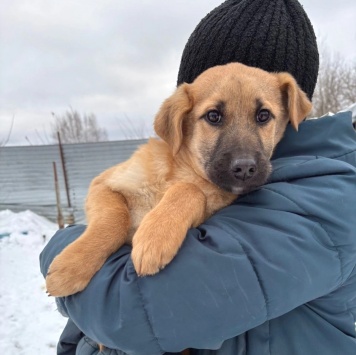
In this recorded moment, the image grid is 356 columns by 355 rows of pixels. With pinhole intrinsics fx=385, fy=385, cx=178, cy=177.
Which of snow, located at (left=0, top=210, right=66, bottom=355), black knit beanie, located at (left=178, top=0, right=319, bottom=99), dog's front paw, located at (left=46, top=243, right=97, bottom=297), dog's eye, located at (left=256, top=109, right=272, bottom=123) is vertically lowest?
snow, located at (left=0, top=210, right=66, bottom=355)

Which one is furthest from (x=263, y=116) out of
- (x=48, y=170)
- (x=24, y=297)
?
(x=48, y=170)

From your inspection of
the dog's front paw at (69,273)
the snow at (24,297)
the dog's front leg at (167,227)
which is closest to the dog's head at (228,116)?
the dog's front leg at (167,227)

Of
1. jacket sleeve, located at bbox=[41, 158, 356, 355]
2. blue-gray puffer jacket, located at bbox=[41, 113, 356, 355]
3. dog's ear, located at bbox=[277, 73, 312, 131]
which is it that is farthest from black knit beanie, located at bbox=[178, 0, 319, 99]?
jacket sleeve, located at bbox=[41, 158, 356, 355]

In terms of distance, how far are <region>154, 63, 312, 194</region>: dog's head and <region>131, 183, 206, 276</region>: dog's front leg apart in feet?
0.68

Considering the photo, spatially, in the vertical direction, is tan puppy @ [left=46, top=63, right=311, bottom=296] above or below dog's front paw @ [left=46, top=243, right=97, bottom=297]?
above

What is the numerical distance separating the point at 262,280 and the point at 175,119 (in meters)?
1.21

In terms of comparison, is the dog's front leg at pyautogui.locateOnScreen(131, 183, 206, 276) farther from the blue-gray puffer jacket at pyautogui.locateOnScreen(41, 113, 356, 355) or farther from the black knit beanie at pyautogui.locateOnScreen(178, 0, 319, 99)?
the black knit beanie at pyautogui.locateOnScreen(178, 0, 319, 99)

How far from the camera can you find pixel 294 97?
2.17m

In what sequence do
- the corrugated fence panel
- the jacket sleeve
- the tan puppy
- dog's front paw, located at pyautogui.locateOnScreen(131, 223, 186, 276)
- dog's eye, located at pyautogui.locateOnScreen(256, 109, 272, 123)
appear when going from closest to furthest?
the jacket sleeve
dog's front paw, located at pyautogui.locateOnScreen(131, 223, 186, 276)
the tan puppy
dog's eye, located at pyautogui.locateOnScreen(256, 109, 272, 123)
the corrugated fence panel

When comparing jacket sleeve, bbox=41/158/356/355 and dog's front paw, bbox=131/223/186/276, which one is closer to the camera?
jacket sleeve, bbox=41/158/356/355

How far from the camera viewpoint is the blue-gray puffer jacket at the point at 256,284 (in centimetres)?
134

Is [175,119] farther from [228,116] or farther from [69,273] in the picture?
[69,273]

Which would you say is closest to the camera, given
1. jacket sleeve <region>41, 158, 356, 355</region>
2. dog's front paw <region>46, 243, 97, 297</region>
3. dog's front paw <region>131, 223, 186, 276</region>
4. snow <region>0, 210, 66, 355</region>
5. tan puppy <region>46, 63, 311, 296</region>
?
jacket sleeve <region>41, 158, 356, 355</region>

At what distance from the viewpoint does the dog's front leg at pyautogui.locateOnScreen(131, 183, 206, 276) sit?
4.78 ft
